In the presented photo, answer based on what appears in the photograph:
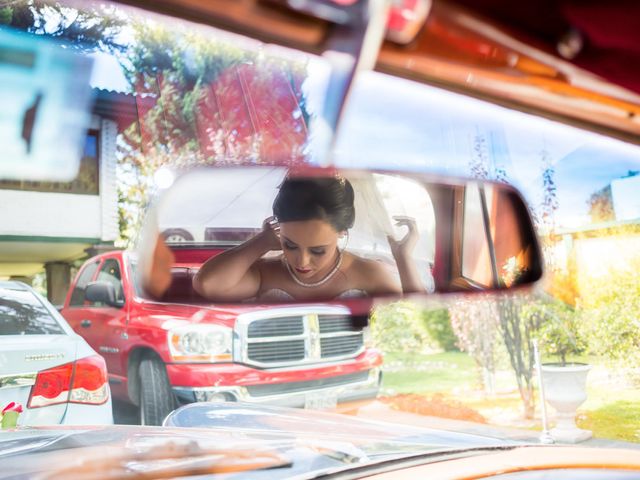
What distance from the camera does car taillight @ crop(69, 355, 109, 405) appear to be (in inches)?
112

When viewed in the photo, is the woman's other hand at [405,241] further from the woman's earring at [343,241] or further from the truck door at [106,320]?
the truck door at [106,320]

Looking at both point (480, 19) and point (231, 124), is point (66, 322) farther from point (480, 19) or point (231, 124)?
point (480, 19)

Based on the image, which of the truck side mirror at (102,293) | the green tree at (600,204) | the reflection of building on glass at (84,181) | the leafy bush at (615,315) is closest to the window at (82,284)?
the truck side mirror at (102,293)

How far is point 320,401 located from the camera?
383 centimetres

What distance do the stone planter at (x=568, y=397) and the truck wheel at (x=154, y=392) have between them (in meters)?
2.88

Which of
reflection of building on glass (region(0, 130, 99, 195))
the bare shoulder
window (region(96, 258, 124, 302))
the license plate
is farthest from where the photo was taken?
the license plate

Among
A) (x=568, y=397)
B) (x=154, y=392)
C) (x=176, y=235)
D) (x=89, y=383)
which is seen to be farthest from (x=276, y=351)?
(x=176, y=235)

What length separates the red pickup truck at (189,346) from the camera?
3234 mm

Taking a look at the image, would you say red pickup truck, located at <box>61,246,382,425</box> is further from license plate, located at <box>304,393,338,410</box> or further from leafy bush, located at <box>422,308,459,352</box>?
leafy bush, located at <box>422,308,459,352</box>

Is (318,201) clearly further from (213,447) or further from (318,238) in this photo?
(213,447)

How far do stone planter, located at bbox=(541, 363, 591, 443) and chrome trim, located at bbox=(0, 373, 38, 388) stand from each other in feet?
11.9

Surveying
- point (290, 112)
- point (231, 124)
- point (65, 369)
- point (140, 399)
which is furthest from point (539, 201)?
point (65, 369)

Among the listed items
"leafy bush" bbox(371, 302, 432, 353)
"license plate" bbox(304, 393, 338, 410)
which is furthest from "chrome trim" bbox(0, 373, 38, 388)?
"leafy bush" bbox(371, 302, 432, 353)

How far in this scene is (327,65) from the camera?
0.69 metres
